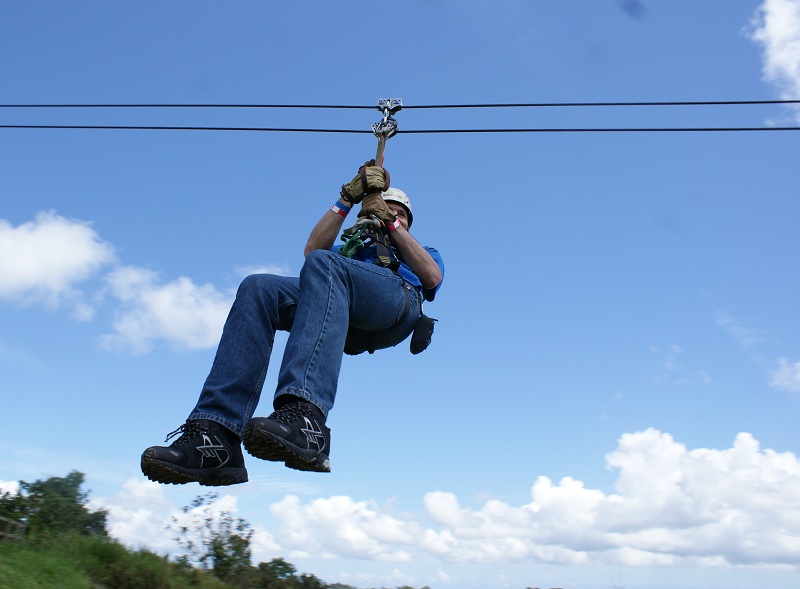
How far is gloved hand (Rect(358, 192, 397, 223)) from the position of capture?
428 centimetres

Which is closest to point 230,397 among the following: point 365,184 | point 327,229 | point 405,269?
point 405,269

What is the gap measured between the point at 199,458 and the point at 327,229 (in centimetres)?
161

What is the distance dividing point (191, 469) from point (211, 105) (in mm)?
4088

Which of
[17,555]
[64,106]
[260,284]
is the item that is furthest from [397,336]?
[64,106]

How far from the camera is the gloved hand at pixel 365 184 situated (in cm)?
442

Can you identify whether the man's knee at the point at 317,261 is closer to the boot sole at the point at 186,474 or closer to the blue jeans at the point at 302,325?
the blue jeans at the point at 302,325

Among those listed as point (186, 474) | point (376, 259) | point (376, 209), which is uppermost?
point (376, 209)

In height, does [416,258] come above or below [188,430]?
above

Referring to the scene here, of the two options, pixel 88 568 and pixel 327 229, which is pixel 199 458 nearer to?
pixel 327 229

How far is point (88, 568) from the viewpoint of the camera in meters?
5.66

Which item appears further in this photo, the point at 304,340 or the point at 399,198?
the point at 399,198

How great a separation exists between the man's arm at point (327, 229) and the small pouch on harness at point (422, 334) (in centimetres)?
75

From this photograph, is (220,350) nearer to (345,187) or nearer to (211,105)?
(345,187)

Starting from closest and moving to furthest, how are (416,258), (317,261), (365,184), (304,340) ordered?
(304,340), (317,261), (416,258), (365,184)
